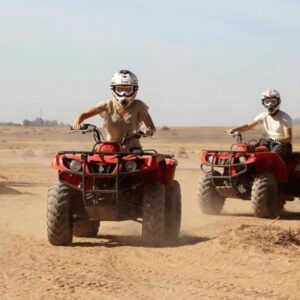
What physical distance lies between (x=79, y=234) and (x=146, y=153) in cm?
181

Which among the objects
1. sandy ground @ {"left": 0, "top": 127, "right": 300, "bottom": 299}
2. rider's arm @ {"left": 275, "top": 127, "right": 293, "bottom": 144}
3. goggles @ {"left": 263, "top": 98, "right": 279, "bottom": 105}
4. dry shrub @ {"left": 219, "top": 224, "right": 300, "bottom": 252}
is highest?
goggles @ {"left": 263, "top": 98, "right": 279, "bottom": 105}

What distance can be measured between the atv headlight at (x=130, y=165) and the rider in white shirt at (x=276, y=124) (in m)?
5.15

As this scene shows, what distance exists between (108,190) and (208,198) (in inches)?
215

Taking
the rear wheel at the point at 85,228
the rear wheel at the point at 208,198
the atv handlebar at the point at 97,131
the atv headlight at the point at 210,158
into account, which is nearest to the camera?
the atv handlebar at the point at 97,131

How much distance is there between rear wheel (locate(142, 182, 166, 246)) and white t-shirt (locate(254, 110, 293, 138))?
216 inches

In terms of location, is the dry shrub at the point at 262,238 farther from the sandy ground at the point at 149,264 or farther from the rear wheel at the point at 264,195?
the rear wheel at the point at 264,195

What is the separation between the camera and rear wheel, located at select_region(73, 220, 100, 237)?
34.2ft

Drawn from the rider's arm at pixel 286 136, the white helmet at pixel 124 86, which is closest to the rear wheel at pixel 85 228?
the white helmet at pixel 124 86

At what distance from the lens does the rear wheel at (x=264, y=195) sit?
43.8ft

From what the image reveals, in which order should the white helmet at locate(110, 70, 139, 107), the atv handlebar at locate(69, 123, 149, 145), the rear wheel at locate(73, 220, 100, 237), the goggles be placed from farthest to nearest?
the goggles < the rear wheel at locate(73, 220, 100, 237) < the white helmet at locate(110, 70, 139, 107) < the atv handlebar at locate(69, 123, 149, 145)

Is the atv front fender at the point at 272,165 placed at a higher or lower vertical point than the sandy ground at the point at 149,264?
higher

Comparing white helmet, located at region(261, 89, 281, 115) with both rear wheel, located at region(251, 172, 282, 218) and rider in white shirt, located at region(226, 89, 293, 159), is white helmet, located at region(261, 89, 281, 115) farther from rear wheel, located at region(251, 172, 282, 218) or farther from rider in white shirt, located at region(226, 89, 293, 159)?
rear wheel, located at region(251, 172, 282, 218)

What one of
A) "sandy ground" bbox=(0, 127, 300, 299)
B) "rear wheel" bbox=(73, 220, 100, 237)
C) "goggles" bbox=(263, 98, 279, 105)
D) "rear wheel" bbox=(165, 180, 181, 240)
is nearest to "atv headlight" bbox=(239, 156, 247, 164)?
"goggles" bbox=(263, 98, 279, 105)

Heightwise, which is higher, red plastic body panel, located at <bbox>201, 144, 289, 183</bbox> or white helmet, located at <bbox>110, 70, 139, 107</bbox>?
white helmet, located at <bbox>110, 70, 139, 107</bbox>
